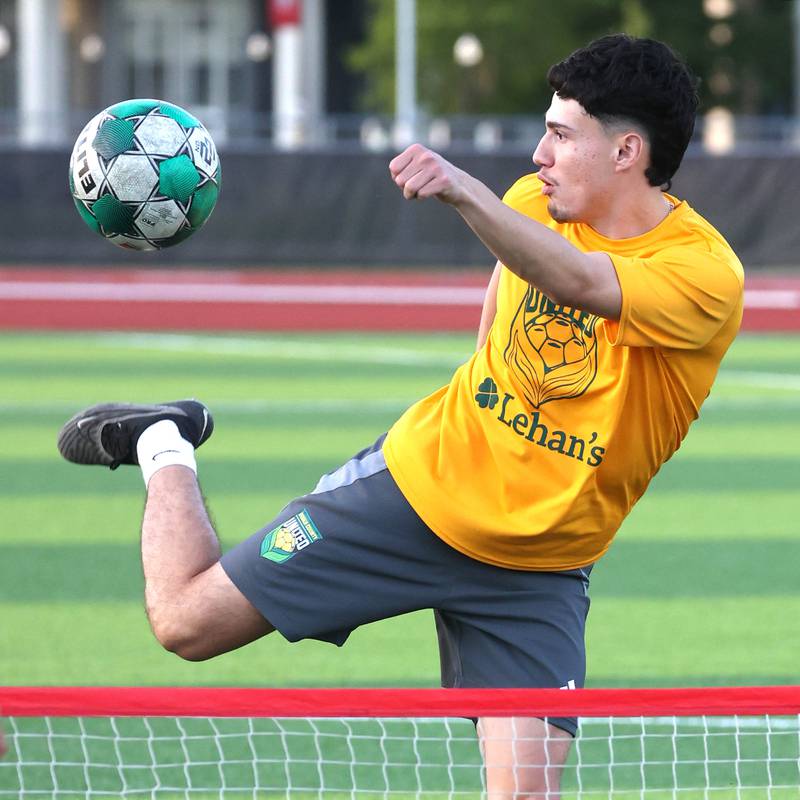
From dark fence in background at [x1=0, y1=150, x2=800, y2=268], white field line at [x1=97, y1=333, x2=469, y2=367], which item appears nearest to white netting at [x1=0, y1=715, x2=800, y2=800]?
→ white field line at [x1=97, y1=333, x2=469, y2=367]

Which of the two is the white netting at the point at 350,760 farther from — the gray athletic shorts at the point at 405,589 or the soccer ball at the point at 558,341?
the soccer ball at the point at 558,341

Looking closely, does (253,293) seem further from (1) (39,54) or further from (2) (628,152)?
(1) (39,54)

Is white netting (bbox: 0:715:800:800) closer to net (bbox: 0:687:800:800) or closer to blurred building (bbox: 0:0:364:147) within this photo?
net (bbox: 0:687:800:800)

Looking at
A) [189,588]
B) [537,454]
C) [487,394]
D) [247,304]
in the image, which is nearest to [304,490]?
[189,588]

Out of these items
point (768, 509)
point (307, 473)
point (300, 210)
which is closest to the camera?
point (768, 509)

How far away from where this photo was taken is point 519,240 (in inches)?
149

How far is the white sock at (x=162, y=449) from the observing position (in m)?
4.84

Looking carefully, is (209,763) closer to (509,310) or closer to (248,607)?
(248,607)

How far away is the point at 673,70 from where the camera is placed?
161 inches

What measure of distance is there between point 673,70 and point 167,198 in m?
1.53

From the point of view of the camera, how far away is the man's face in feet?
13.5

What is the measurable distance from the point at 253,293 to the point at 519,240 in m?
18.5

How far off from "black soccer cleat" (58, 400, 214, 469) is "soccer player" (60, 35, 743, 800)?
1.32ft

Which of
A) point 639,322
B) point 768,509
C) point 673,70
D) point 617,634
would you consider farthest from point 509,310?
point 768,509
